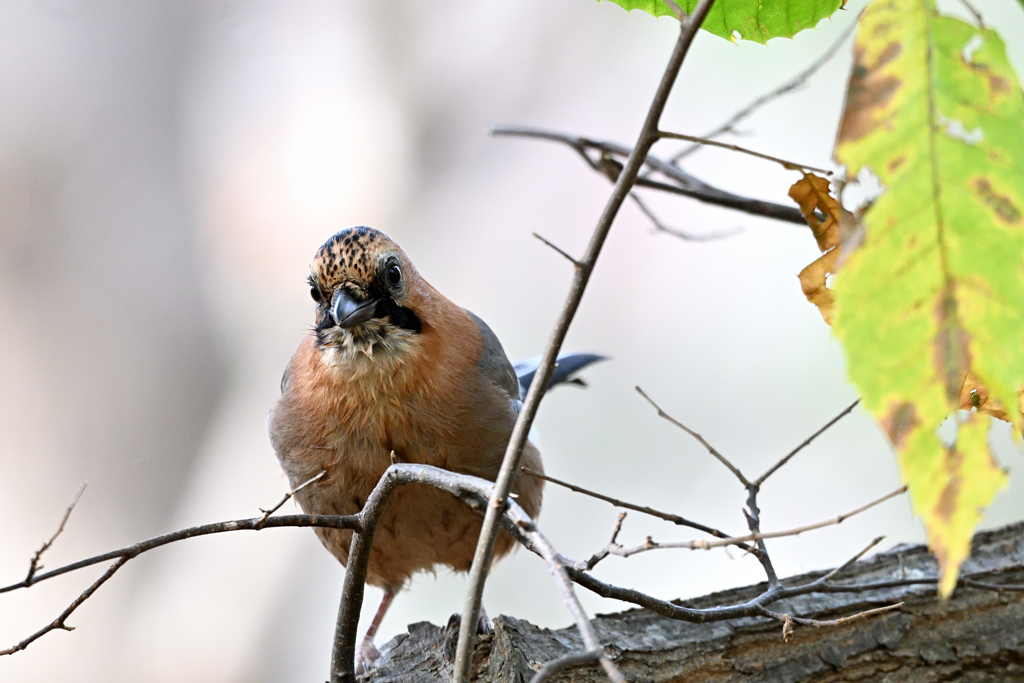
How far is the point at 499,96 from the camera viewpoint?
20.3 feet

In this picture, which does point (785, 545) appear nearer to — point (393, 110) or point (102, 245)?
point (393, 110)

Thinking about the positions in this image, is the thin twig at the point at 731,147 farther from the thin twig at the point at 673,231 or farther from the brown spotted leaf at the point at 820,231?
the thin twig at the point at 673,231

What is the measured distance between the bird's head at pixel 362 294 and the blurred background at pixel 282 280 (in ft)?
10.7

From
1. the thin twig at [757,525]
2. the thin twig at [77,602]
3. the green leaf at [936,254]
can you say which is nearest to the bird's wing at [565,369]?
the thin twig at [757,525]

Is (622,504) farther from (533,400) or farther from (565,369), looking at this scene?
(565,369)

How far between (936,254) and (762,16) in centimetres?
80

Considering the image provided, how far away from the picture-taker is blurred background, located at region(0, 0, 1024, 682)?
17.9ft

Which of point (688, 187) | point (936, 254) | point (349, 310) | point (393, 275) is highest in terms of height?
point (688, 187)

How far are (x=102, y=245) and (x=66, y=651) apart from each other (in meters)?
2.52

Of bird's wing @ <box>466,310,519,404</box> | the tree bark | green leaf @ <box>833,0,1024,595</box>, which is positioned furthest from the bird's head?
green leaf @ <box>833,0,1024,595</box>

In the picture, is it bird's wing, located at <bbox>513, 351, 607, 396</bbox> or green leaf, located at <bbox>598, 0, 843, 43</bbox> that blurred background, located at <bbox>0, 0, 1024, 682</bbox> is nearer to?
bird's wing, located at <bbox>513, 351, 607, 396</bbox>

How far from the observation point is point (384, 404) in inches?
89.6

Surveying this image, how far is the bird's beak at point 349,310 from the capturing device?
7.38 ft

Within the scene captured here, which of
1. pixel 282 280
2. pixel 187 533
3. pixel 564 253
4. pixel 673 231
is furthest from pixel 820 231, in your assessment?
pixel 282 280
